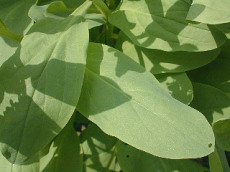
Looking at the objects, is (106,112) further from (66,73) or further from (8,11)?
(8,11)

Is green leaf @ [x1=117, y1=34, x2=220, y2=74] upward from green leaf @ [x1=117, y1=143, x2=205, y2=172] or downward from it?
upward

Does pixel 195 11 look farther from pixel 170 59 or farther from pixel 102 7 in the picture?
pixel 102 7

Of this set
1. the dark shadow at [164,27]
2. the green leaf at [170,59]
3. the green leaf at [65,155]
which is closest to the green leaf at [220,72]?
the green leaf at [170,59]

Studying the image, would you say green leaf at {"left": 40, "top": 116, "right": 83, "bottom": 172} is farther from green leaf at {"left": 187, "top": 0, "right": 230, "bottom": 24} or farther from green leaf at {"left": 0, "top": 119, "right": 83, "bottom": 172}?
green leaf at {"left": 187, "top": 0, "right": 230, "bottom": 24}

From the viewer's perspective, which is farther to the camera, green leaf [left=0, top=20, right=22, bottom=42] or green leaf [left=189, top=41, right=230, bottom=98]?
green leaf [left=189, top=41, right=230, bottom=98]

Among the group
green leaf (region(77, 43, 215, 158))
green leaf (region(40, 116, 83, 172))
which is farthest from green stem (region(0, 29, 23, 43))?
→ green leaf (region(40, 116, 83, 172))

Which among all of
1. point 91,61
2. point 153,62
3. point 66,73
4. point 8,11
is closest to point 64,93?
point 66,73
